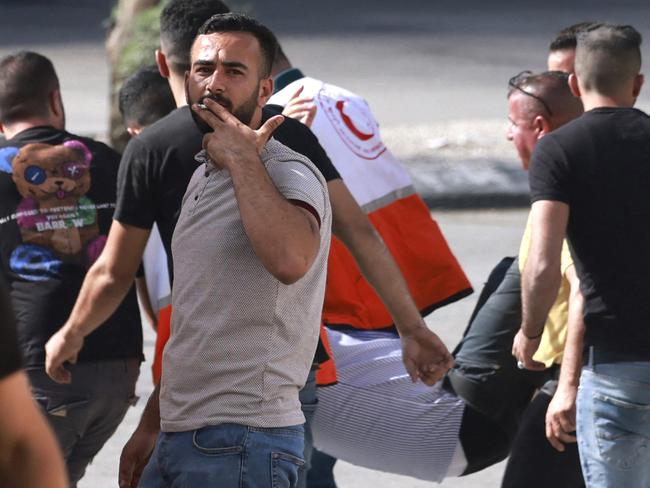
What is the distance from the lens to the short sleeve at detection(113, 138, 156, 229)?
12.4 feet

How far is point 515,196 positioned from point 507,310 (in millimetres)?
8314

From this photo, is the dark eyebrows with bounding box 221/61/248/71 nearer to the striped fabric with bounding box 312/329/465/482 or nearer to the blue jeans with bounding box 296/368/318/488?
the blue jeans with bounding box 296/368/318/488

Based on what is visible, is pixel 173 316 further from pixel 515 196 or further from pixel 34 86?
pixel 515 196

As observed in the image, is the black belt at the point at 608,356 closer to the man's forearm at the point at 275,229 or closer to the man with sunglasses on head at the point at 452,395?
the man with sunglasses on head at the point at 452,395

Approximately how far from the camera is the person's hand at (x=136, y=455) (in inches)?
135

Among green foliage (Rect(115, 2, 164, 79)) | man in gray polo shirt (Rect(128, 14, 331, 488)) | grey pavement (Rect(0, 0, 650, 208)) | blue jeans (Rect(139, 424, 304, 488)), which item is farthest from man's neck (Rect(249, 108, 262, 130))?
grey pavement (Rect(0, 0, 650, 208))

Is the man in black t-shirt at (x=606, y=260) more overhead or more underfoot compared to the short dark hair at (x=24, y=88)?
more underfoot

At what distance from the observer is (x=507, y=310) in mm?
4422

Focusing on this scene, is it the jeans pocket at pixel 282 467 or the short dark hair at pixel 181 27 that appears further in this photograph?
the short dark hair at pixel 181 27

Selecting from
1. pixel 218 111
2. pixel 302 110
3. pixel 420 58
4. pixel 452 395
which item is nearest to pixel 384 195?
pixel 302 110

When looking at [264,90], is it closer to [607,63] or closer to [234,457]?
[234,457]

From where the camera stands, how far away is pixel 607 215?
378 cm

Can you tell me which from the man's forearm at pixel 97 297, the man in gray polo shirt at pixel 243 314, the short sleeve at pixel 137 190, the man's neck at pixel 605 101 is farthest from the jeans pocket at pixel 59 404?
the man's neck at pixel 605 101

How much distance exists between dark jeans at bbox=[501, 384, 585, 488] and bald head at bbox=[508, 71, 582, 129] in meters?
0.91
